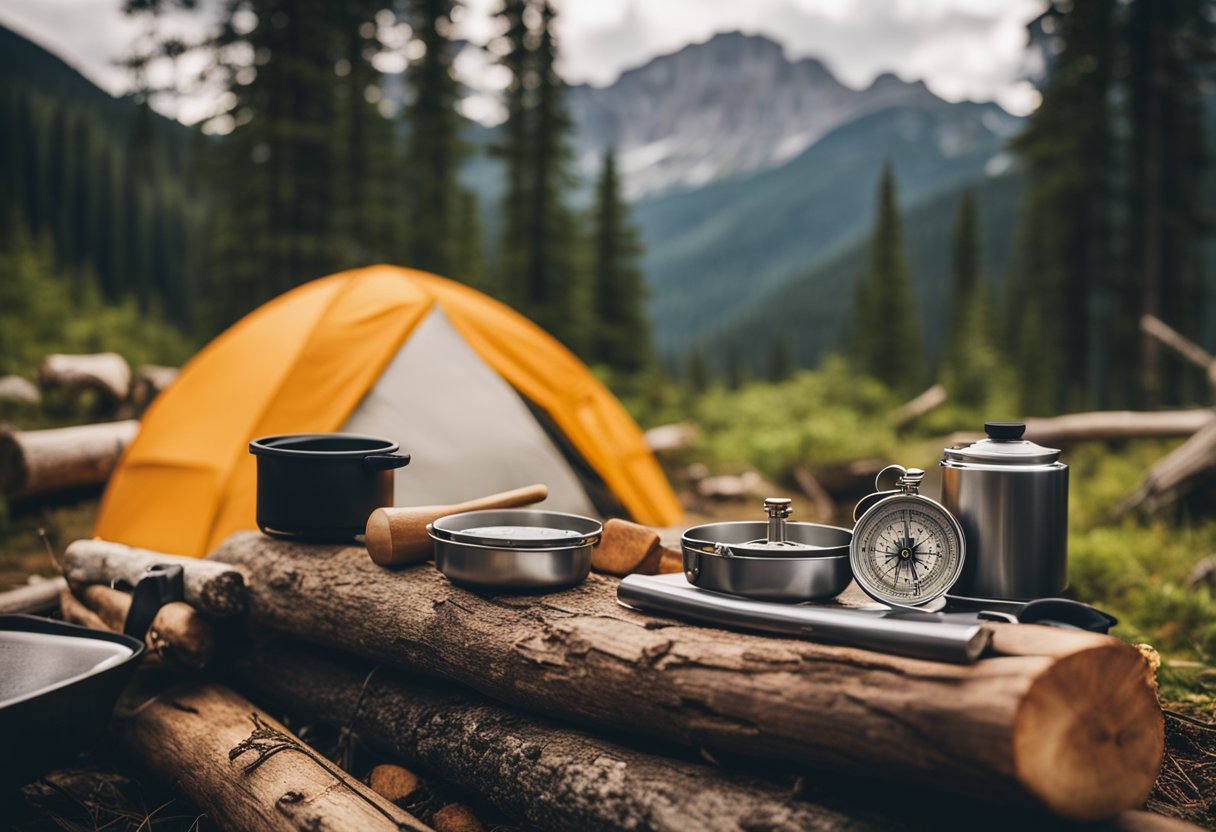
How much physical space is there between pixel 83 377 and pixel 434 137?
12180 millimetres

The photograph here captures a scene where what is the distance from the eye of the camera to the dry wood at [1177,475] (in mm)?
6703

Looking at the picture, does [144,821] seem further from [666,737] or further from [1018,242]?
[1018,242]

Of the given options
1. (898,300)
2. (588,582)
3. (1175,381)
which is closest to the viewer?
(588,582)

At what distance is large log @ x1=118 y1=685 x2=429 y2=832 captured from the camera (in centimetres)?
239

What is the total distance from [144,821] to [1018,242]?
26.6m

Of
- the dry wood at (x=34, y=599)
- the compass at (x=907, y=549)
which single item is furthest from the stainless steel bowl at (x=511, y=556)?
the dry wood at (x=34, y=599)

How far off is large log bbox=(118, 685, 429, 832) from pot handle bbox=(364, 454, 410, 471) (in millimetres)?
1032

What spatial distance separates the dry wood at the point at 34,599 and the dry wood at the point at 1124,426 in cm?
700

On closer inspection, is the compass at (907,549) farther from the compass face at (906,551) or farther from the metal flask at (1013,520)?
the metal flask at (1013,520)

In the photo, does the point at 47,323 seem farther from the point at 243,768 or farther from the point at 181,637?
the point at 243,768

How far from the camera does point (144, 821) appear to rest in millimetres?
2732

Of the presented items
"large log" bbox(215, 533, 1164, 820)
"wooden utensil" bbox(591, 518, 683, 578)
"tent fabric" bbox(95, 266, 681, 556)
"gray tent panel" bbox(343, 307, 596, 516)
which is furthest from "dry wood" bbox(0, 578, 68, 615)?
"wooden utensil" bbox(591, 518, 683, 578)

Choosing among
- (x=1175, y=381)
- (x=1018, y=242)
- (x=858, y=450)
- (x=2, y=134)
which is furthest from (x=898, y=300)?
(x=2, y=134)

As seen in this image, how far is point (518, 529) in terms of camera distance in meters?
2.98
